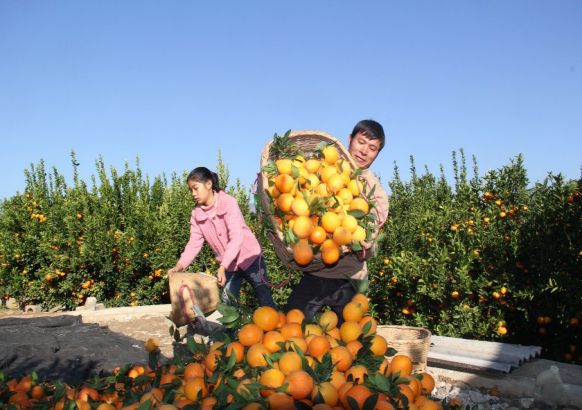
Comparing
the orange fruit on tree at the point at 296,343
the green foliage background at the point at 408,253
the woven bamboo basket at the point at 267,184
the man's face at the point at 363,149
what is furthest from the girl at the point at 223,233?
the orange fruit on tree at the point at 296,343

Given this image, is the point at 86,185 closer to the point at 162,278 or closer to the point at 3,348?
the point at 162,278

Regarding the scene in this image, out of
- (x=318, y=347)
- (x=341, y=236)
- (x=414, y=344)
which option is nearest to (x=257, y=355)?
(x=318, y=347)

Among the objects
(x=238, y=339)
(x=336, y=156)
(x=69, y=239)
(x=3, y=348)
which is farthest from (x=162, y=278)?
(x=238, y=339)

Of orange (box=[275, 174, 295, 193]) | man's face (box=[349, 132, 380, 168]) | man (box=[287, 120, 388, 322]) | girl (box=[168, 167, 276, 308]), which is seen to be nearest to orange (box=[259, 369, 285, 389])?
orange (box=[275, 174, 295, 193])

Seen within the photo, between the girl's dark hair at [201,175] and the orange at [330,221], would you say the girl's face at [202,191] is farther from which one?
the orange at [330,221]

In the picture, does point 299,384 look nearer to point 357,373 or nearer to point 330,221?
point 357,373

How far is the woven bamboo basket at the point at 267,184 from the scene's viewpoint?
8.75 feet

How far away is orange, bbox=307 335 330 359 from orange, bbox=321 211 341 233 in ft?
2.89

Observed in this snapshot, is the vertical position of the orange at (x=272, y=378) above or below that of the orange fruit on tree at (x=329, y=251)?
below

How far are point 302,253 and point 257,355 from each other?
0.86 m

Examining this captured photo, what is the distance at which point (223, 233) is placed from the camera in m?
4.52

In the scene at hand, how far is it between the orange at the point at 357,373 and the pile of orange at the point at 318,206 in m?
0.91

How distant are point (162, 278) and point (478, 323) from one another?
4613 mm

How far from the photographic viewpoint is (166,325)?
231 inches
